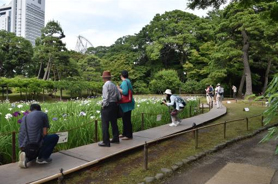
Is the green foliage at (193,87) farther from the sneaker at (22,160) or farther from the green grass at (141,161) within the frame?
the sneaker at (22,160)

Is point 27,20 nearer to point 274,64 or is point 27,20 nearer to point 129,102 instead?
point 274,64

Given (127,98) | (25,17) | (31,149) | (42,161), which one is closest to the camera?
(31,149)

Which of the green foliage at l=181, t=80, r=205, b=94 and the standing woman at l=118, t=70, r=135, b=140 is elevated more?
the green foliage at l=181, t=80, r=205, b=94

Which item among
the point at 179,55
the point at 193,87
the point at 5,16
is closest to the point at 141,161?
the point at 193,87

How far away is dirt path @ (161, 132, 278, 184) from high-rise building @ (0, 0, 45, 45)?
79.9 metres

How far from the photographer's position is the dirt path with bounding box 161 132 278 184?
10.5 ft

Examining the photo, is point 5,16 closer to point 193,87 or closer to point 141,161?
Answer: point 193,87

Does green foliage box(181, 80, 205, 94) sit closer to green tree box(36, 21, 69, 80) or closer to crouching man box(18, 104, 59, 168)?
green tree box(36, 21, 69, 80)

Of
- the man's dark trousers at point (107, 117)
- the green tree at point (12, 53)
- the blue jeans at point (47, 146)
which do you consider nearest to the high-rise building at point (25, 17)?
the green tree at point (12, 53)

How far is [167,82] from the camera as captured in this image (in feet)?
95.1

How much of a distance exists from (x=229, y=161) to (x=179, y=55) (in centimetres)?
3181

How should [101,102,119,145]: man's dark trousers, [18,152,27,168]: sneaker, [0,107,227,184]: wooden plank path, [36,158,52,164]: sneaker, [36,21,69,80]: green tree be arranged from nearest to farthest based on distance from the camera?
[0,107,227,184]: wooden plank path, [18,152,27,168]: sneaker, [36,158,52,164]: sneaker, [101,102,119,145]: man's dark trousers, [36,21,69,80]: green tree

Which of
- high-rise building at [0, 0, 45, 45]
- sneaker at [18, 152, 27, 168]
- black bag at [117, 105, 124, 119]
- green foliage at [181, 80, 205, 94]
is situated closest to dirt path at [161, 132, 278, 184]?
black bag at [117, 105, 124, 119]

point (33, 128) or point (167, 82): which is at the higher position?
point (167, 82)
